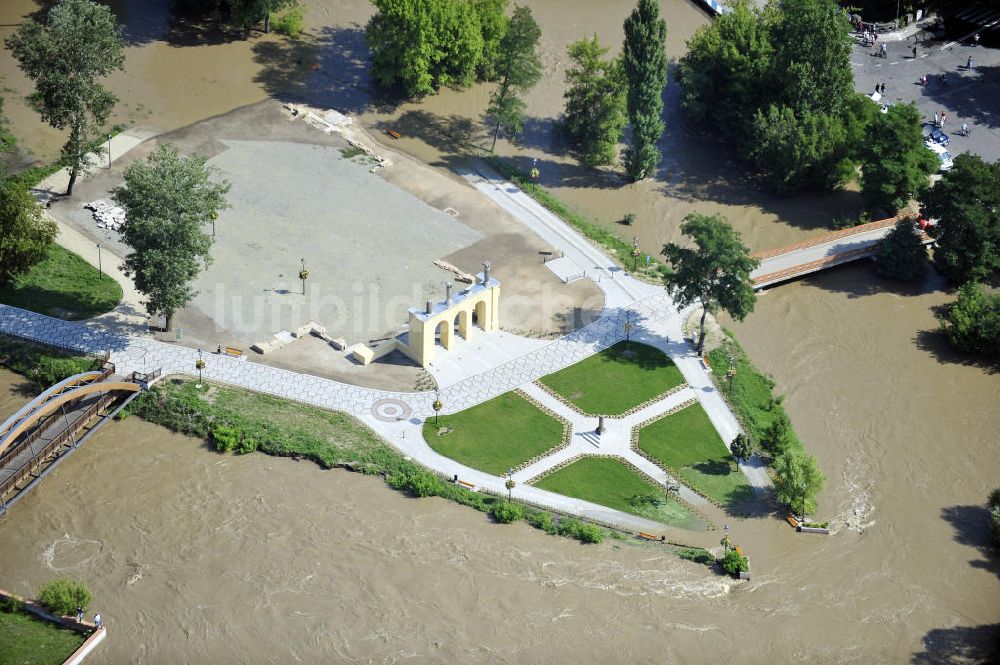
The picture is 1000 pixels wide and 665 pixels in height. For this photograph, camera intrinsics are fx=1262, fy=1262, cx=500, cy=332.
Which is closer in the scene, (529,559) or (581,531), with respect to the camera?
(529,559)

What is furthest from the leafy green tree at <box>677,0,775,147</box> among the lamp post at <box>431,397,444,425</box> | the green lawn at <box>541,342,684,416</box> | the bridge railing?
the bridge railing

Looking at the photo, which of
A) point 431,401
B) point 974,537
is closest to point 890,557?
point 974,537

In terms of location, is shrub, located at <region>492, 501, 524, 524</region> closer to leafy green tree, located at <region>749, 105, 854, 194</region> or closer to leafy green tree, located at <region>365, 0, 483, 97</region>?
leafy green tree, located at <region>749, 105, 854, 194</region>

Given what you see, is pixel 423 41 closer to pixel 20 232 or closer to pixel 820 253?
pixel 820 253

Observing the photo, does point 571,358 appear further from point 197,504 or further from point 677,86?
point 677,86

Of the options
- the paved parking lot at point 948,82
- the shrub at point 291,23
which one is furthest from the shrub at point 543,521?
the shrub at point 291,23

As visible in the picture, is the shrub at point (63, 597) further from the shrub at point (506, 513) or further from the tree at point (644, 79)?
the tree at point (644, 79)

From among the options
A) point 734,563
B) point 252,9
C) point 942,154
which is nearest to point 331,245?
point 252,9
